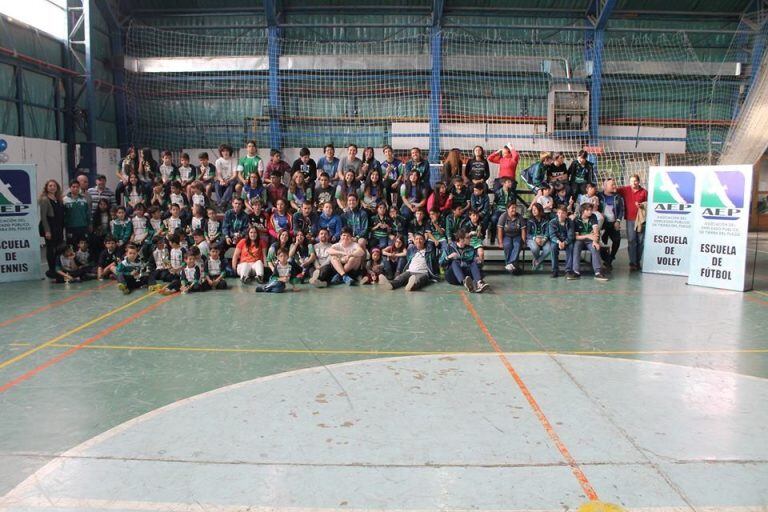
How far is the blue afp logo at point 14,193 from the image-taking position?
981 centimetres

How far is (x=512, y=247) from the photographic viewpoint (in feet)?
34.8

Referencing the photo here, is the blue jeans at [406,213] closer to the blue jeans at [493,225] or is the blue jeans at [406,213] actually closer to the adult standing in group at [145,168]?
the blue jeans at [493,225]

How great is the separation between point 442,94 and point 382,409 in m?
13.9

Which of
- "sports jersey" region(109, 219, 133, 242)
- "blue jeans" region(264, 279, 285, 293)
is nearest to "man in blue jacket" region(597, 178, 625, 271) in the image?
"blue jeans" region(264, 279, 285, 293)

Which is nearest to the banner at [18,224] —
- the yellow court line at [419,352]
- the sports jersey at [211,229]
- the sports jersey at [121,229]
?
the sports jersey at [121,229]

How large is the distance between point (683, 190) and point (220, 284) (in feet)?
25.9

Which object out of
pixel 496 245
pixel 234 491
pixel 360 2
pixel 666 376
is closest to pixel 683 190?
pixel 496 245

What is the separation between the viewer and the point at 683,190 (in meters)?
10.1

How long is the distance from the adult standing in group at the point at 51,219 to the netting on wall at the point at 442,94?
692 centimetres

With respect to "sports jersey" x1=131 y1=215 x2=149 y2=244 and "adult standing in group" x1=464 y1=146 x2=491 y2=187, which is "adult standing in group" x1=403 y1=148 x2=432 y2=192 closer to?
"adult standing in group" x1=464 y1=146 x2=491 y2=187

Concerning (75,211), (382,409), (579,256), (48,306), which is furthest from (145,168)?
(382,409)

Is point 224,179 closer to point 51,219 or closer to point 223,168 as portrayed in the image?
point 223,168

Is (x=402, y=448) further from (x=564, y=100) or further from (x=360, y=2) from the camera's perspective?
(x=360, y=2)

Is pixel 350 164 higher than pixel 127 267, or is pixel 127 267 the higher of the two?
pixel 350 164
